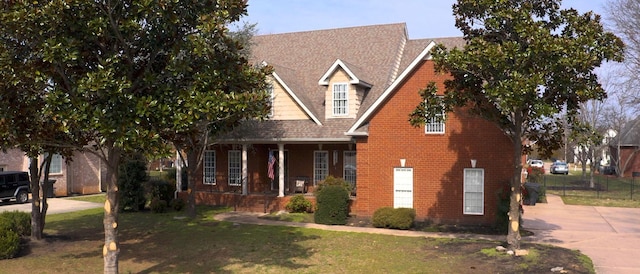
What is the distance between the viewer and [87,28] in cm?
927

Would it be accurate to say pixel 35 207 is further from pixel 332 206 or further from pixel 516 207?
pixel 516 207

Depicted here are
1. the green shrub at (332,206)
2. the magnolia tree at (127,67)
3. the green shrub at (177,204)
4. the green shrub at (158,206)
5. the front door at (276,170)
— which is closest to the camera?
the magnolia tree at (127,67)

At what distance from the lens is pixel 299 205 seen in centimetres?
2223

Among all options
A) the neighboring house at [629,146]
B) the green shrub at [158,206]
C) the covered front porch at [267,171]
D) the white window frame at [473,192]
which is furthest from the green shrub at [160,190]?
the neighboring house at [629,146]

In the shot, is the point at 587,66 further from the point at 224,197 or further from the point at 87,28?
the point at 224,197

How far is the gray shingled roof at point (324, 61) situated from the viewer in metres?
23.1

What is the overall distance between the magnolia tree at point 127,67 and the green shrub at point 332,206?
9.10 meters

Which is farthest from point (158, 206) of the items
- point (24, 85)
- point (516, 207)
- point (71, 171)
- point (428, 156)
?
point (516, 207)

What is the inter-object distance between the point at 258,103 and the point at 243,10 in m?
2.42

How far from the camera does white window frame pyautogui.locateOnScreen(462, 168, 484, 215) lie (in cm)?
1912

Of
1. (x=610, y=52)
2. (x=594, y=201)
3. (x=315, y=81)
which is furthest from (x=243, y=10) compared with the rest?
(x=594, y=201)

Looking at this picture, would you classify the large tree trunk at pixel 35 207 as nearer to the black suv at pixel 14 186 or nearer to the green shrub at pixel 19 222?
the green shrub at pixel 19 222

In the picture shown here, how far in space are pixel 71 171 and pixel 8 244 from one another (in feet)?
71.9

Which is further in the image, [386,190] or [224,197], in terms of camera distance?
[224,197]
